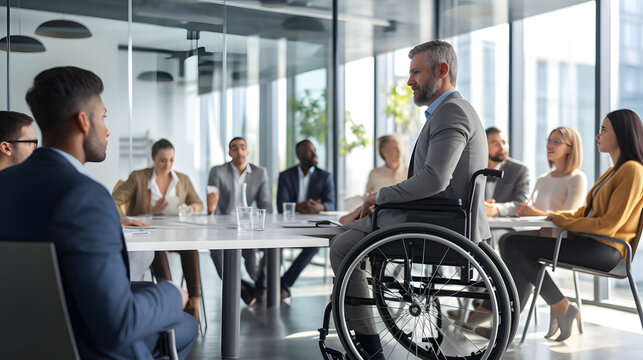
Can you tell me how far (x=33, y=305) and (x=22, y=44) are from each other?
4940mm

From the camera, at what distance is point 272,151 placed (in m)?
6.50

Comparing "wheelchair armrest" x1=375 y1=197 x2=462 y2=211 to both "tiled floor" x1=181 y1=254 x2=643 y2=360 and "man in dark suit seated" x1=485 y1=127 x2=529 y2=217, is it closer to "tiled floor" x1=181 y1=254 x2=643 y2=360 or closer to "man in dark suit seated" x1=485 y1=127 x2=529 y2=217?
"tiled floor" x1=181 y1=254 x2=643 y2=360

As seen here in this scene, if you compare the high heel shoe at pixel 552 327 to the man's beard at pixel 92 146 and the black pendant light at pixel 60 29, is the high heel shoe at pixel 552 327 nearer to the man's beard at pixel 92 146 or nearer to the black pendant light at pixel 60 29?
the man's beard at pixel 92 146

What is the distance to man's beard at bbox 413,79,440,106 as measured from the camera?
8.68 feet

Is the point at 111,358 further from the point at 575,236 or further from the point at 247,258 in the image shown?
the point at 247,258

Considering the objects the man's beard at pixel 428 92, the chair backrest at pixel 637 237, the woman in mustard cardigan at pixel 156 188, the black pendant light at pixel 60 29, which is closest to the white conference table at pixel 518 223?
the chair backrest at pixel 637 237

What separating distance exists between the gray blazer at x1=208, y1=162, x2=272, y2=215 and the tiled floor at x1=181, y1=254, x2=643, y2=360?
785 millimetres

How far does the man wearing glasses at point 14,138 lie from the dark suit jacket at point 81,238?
5.48ft

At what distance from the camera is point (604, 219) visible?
3.20 m

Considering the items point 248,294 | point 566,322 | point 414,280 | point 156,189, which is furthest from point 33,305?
point 248,294

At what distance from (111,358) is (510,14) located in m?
5.47

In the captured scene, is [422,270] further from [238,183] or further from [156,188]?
[238,183]

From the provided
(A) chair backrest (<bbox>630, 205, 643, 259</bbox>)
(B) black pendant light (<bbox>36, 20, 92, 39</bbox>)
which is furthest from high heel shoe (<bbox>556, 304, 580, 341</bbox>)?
(B) black pendant light (<bbox>36, 20, 92, 39</bbox>)

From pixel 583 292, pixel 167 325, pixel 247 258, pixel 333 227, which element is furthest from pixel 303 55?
pixel 167 325
